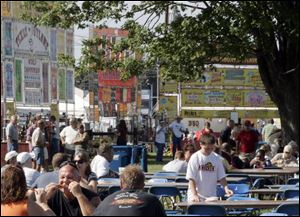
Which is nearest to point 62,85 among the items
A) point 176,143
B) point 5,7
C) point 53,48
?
point 176,143

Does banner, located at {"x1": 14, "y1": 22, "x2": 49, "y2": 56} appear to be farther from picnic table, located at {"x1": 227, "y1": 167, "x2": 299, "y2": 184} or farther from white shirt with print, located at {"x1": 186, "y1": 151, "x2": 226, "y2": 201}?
white shirt with print, located at {"x1": 186, "y1": 151, "x2": 226, "y2": 201}

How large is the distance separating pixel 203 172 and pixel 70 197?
280cm

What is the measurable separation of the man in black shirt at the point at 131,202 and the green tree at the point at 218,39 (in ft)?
19.8

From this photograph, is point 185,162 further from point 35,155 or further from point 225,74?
point 225,74

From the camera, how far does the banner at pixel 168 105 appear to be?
39531 millimetres

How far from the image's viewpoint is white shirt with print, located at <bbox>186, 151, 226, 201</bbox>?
10848mm

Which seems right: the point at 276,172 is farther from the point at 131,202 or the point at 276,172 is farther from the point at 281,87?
the point at 131,202

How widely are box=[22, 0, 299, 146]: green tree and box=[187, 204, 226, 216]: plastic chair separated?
5.37 m

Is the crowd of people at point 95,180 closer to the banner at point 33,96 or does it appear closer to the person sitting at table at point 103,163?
the person sitting at table at point 103,163

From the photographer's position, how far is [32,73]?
24469mm

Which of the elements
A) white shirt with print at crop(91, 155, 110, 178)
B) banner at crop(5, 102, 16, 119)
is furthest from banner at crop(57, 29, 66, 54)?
white shirt with print at crop(91, 155, 110, 178)

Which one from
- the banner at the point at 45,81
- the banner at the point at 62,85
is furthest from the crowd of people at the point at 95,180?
the banner at the point at 62,85

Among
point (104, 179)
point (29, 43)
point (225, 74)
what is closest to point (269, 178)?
point (104, 179)

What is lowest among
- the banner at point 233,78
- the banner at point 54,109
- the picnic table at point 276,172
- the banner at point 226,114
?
the picnic table at point 276,172
